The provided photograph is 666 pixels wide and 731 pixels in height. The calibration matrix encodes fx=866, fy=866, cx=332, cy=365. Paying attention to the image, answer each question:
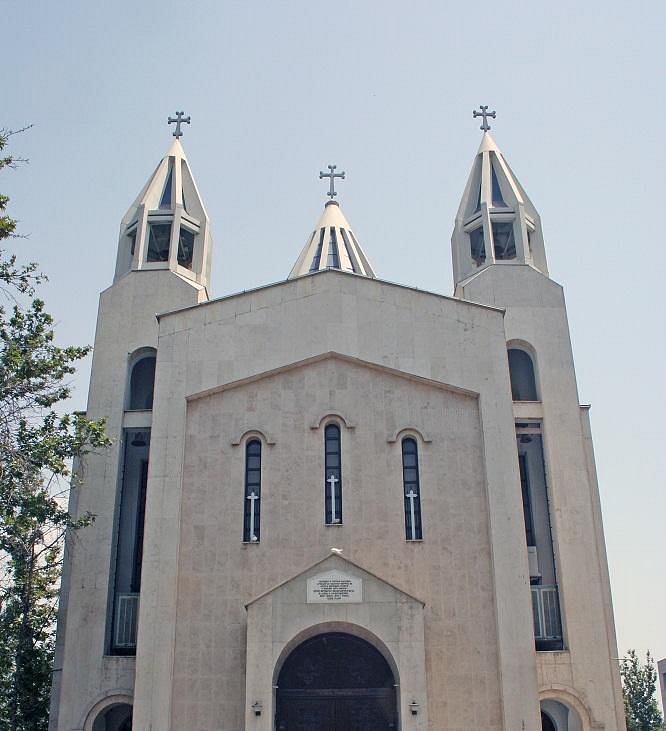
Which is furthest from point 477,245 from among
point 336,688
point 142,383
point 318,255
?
point 336,688

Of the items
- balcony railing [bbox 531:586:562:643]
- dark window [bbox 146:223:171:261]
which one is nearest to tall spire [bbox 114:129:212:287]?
dark window [bbox 146:223:171:261]

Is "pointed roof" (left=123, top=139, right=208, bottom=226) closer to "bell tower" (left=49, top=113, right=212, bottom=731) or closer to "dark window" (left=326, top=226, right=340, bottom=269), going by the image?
"bell tower" (left=49, top=113, right=212, bottom=731)

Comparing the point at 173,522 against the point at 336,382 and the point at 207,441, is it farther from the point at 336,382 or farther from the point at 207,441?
the point at 336,382

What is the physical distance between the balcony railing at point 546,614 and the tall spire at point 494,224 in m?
8.82

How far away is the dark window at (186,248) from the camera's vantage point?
24828 millimetres

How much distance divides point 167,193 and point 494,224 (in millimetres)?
9552

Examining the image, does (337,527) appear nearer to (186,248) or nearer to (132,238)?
(186,248)

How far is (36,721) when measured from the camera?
69.6 feet

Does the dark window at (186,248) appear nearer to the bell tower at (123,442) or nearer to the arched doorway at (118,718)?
the bell tower at (123,442)

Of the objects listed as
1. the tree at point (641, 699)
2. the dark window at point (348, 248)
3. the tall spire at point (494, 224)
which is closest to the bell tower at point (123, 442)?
the dark window at point (348, 248)

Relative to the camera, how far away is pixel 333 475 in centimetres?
1883

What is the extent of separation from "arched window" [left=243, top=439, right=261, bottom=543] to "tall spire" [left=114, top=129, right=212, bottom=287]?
659 cm

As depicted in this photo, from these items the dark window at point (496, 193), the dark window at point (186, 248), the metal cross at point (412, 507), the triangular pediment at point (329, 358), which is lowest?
the metal cross at point (412, 507)

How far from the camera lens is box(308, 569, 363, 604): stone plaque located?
664 inches
